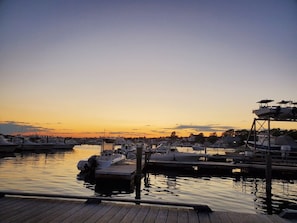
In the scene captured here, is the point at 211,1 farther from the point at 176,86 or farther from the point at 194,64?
the point at 176,86

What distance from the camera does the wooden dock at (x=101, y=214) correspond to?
6871 millimetres

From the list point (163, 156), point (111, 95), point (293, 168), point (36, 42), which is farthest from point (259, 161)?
point (36, 42)

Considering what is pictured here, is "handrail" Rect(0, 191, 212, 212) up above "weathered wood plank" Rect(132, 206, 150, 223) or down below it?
above

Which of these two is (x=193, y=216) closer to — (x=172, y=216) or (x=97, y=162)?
(x=172, y=216)

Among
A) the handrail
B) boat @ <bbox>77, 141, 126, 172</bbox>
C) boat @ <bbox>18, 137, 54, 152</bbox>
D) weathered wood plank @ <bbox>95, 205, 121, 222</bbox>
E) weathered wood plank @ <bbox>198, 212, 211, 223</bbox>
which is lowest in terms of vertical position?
boat @ <bbox>18, 137, 54, 152</bbox>

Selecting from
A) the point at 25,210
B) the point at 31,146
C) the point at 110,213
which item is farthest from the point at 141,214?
the point at 31,146

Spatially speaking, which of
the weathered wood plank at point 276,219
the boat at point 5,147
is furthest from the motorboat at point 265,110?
the boat at point 5,147

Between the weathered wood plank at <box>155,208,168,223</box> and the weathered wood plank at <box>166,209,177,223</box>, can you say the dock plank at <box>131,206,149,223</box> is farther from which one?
the weathered wood plank at <box>166,209,177,223</box>

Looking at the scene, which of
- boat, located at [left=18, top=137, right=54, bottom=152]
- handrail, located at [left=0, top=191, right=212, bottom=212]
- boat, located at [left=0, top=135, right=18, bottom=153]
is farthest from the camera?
boat, located at [left=18, top=137, right=54, bottom=152]

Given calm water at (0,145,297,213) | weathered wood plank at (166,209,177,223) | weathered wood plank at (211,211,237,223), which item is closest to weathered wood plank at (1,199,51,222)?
weathered wood plank at (166,209,177,223)

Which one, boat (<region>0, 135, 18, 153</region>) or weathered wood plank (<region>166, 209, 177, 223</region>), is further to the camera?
boat (<region>0, 135, 18, 153</region>)

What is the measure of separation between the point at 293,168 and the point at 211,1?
2241cm

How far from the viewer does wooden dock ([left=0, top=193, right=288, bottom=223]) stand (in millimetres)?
6871

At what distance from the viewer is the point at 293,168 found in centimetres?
2600
